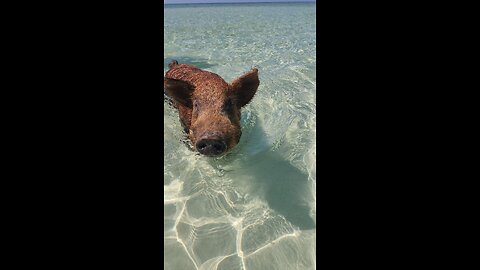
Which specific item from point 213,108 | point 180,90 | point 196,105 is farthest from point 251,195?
point 180,90

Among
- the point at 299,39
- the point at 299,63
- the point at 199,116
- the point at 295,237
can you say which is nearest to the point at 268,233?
the point at 295,237

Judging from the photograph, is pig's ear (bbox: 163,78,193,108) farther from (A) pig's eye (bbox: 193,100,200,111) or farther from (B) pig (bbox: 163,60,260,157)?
(A) pig's eye (bbox: 193,100,200,111)

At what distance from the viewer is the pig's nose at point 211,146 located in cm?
356

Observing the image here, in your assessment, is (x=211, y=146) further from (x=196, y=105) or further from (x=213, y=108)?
(x=196, y=105)

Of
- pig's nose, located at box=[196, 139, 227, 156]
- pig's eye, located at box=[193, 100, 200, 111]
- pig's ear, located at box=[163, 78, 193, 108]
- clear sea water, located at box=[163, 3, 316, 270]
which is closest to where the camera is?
clear sea water, located at box=[163, 3, 316, 270]

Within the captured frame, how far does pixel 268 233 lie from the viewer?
128 inches

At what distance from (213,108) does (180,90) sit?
2.39 feet

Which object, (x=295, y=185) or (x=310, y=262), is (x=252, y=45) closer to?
(x=295, y=185)

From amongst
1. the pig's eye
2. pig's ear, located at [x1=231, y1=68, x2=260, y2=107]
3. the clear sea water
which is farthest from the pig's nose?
pig's ear, located at [x1=231, y1=68, x2=260, y2=107]

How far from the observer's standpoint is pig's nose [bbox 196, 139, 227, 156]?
3.56 m

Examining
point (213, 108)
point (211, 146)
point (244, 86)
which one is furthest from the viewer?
point (244, 86)

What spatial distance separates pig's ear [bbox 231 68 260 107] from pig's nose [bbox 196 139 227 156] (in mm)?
1160

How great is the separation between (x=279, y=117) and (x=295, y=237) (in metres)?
3.14

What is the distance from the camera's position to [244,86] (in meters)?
4.66
